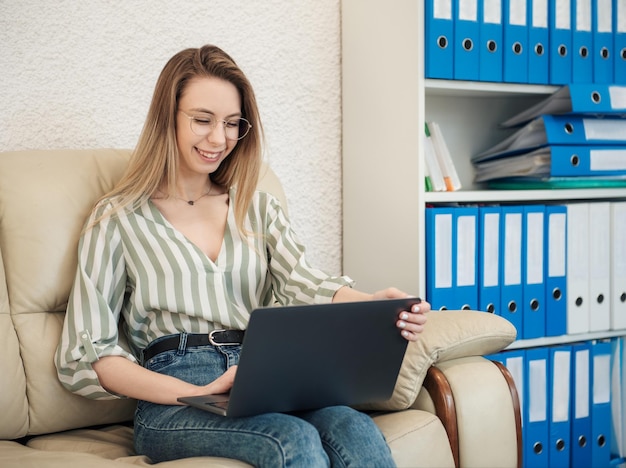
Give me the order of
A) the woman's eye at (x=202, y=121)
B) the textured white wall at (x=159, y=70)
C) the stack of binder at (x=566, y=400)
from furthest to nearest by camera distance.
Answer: the stack of binder at (x=566, y=400), the textured white wall at (x=159, y=70), the woman's eye at (x=202, y=121)

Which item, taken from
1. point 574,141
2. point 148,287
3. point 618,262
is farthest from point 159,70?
point 618,262

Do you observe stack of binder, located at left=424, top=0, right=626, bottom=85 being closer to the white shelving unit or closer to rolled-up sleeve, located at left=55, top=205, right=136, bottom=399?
the white shelving unit

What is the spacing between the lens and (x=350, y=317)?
1.25 m

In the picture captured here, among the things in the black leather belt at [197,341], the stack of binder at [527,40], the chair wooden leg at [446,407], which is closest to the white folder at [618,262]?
the stack of binder at [527,40]

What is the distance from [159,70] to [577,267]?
1167 mm

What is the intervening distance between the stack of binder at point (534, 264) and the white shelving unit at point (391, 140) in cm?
4

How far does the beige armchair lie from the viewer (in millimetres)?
1497

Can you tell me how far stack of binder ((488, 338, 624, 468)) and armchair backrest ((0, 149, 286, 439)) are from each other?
3.32 feet

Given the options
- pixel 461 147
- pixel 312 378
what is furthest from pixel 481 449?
pixel 461 147

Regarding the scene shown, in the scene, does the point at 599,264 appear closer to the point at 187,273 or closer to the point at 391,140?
the point at 391,140

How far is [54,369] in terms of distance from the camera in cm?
153

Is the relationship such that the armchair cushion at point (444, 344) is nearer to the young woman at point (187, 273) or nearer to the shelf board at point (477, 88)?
the young woman at point (187, 273)

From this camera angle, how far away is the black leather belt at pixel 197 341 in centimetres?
149

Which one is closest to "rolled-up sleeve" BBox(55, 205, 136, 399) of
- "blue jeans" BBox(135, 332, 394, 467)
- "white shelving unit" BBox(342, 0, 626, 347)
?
"blue jeans" BBox(135, 332, 394, 467)
